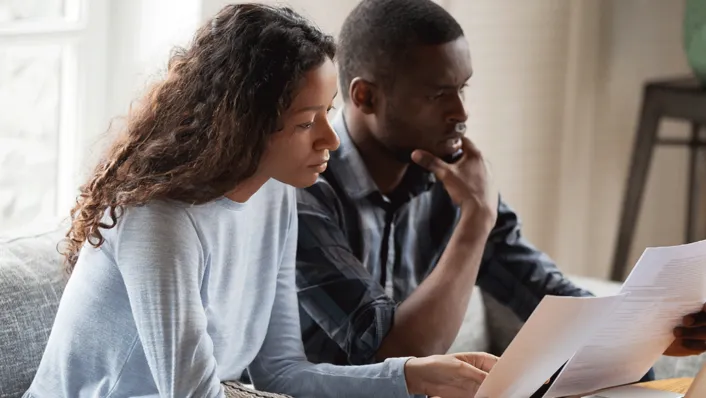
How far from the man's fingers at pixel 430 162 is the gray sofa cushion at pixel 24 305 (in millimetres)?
540

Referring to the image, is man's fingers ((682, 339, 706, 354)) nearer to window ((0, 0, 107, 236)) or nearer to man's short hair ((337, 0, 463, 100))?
man's short hair ((337, 0, 463, 100))

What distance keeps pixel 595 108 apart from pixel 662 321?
1990 mm

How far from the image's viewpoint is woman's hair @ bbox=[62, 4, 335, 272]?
1.25 meters

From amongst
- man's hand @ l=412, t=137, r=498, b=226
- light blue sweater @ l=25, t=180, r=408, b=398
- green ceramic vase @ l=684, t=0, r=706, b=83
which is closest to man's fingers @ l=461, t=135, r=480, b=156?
man's hand @ l=412, t=137, r=498, b=226

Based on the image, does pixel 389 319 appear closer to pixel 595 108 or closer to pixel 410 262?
pixel 410 262

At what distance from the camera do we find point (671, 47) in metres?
3.37

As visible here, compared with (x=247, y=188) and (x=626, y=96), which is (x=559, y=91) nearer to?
(x=626, y=96)

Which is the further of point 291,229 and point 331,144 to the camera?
point 291,229

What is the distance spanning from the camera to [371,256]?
67.9 inches

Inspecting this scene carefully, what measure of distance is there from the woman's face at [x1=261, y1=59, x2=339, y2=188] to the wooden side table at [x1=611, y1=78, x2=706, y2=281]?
187 centimetres

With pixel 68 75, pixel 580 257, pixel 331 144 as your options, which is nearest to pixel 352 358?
pixel 331 144

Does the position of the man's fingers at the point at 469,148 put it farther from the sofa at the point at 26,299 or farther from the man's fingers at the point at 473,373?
the sofa at the point at 26,299

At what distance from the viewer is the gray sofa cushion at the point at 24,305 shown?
4.69 feet

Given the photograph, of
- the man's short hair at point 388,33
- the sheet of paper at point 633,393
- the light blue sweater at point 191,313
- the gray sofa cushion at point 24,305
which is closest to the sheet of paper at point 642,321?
the sheet of paper at point 633,393
